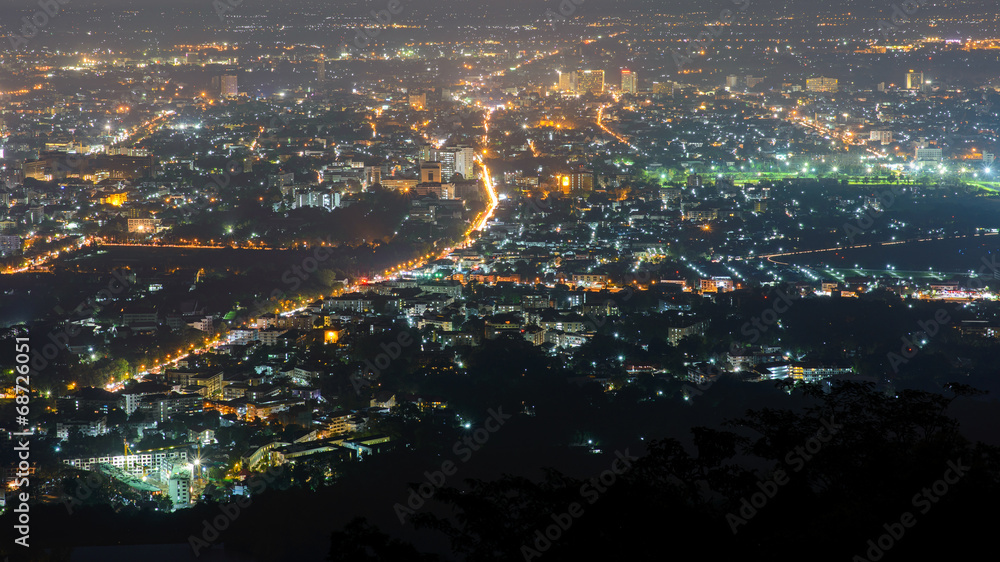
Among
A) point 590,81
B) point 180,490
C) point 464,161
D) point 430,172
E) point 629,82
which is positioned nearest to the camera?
point 180,490

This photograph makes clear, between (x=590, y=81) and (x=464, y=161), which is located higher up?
(x=464, y=161)

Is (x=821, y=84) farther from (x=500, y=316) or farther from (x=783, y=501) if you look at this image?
(x=783, y=501)

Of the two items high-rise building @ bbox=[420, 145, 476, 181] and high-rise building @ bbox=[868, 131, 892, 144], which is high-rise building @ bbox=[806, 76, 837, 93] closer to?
high-rise building @ bbox=[868, 131, 892, 144]

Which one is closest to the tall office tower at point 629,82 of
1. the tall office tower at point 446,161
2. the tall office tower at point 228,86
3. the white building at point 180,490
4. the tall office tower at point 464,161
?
the tall office tower at point 228,86

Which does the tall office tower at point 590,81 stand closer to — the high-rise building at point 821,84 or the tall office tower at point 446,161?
the high-rise building at point 821,84

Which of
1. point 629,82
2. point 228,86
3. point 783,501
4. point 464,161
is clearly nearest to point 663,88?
point 629,82

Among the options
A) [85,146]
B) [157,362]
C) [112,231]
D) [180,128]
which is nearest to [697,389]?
[157,362]

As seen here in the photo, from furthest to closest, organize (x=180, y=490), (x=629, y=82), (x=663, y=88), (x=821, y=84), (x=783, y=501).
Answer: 1. (x=629, y=82)
2. (x=663, y=88)
3. (x=821, y=84)
4. (x=180, y=490)
5. (x=783, y=501)
